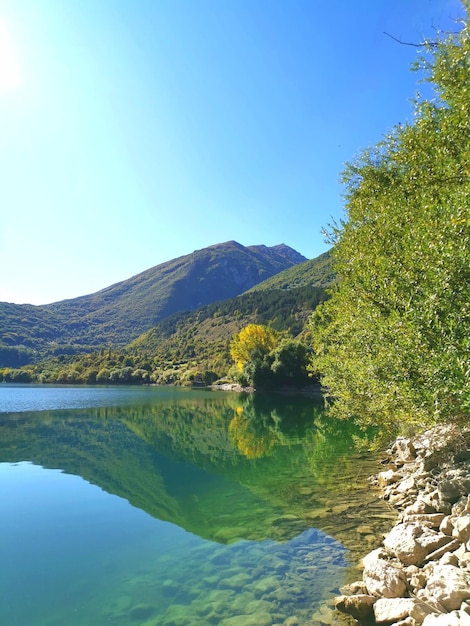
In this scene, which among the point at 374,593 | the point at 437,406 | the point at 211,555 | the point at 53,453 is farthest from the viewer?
the point at 53,453

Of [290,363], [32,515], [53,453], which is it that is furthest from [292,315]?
[32,515]

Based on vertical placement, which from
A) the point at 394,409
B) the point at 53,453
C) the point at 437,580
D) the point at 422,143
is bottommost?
the point at 53,453

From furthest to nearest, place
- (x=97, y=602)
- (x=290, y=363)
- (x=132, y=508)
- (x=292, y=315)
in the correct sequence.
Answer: (x=292, y=315)
(x=290, y=363)
(x=132, y=508)
(x=97, y=602)

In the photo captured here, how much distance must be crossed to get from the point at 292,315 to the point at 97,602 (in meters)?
181

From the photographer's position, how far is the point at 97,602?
32.4 ft

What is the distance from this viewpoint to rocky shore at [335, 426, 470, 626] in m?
7.28

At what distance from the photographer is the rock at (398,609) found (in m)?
7.25

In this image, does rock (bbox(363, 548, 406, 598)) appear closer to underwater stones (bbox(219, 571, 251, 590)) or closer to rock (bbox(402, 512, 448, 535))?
rock (bbox(402, 512, 448, 535))

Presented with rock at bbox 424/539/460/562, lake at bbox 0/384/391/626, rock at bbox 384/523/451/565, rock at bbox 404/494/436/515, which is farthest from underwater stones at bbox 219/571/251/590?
rock at bbox 404/494/436/515

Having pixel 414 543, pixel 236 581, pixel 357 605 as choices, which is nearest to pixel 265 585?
pixel 236 581

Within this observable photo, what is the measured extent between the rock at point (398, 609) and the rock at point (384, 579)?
334mm

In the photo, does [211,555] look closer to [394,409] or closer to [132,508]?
[132,508]

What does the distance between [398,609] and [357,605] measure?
96cm

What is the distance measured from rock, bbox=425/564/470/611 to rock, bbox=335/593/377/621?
1.34 meters
